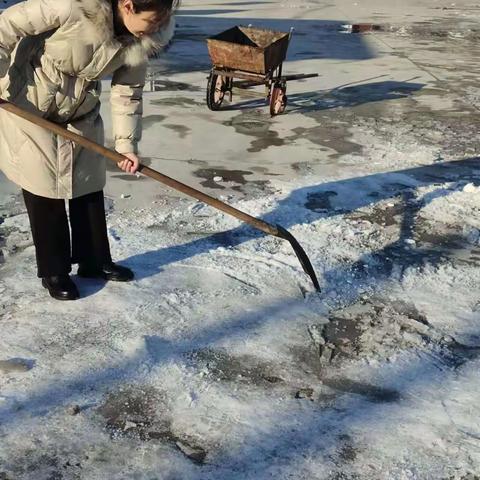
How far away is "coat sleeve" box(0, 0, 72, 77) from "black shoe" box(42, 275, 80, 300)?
120cm

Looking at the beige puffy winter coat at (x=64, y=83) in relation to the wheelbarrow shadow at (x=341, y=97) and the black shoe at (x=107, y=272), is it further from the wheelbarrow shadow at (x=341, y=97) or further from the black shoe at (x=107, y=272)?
the wheelbarrow shadow at (x=341, y=97)

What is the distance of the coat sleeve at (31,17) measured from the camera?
257 centimetres

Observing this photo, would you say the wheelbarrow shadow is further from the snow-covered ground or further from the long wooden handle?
the long wooden handle

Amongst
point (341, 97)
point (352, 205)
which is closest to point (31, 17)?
point (352, 205)

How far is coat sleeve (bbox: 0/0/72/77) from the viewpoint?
2.57 m

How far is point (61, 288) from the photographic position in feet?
10.8

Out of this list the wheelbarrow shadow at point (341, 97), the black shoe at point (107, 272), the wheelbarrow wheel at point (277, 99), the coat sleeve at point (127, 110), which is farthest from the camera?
the wheelbarrow shadow at point (341, 97)

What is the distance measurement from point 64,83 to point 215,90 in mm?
4602

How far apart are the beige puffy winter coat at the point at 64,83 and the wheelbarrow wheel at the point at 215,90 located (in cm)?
416

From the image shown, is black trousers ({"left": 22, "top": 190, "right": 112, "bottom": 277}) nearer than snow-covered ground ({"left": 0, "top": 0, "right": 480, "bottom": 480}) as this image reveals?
No

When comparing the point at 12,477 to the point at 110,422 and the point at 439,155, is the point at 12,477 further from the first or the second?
the point at 439,155

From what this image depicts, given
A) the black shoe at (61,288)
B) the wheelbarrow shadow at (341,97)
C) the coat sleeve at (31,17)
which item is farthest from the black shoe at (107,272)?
the wheelbarrow shadow at (341,97)

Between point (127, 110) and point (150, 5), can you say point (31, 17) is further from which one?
point (127, 110)

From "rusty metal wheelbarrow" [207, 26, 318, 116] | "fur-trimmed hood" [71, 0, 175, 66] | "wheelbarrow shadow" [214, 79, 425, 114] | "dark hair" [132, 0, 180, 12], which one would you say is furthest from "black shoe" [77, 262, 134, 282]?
"wheelbarrow shadow" [214, 79, 425, 114]
